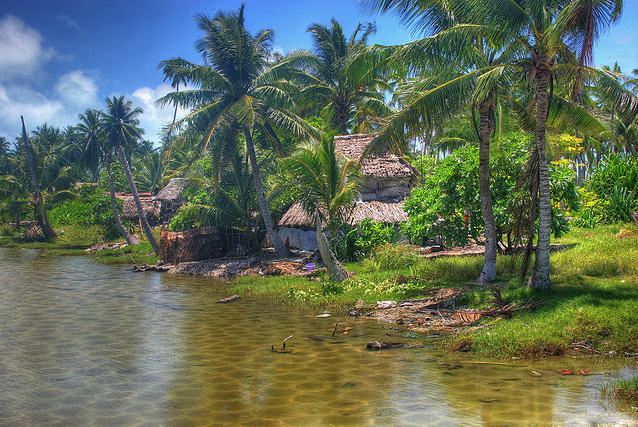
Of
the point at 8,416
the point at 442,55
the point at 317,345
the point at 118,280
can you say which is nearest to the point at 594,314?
the point at 317,345

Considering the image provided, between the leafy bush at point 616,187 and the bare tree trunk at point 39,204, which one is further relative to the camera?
the bare tree trunk at point 39,204

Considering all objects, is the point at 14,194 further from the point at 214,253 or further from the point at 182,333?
the point at 182,333

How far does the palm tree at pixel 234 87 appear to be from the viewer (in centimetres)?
1698

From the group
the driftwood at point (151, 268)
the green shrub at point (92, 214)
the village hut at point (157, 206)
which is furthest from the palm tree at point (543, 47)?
the green shrub at point (92, 214)

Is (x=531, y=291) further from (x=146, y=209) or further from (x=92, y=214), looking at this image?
(x=146, y=209)

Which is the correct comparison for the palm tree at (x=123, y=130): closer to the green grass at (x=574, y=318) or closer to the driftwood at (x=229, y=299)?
the driftwood at (x=229, y=299)

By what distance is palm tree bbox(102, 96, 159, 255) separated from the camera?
2445 cm

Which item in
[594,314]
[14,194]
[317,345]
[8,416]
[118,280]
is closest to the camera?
[8,416]

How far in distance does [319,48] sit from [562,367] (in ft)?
67.2

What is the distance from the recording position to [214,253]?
62.3 feet

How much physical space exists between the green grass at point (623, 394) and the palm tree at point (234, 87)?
44.7ft

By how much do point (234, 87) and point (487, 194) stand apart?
10.9 m

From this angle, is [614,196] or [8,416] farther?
[614,196]

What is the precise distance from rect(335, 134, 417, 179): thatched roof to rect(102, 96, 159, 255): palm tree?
11.2 meters
